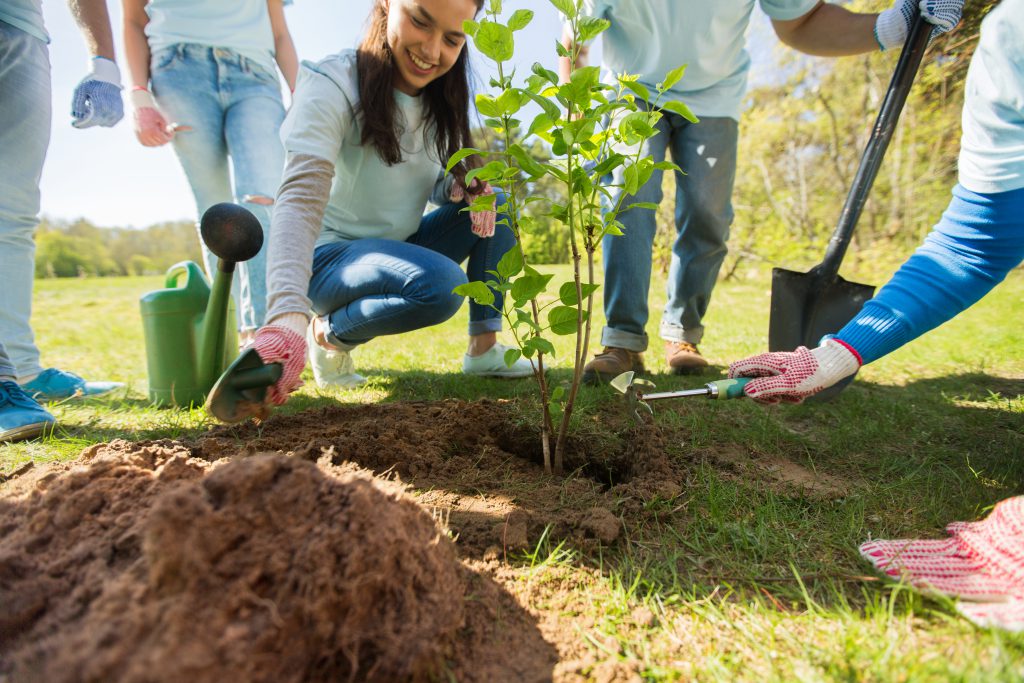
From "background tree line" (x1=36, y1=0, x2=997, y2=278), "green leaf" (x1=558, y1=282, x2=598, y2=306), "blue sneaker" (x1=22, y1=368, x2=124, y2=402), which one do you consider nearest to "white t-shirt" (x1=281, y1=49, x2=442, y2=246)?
"green leaf" (x1=558, y1=282, x2=598, y2=306)

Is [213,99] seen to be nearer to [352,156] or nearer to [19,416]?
[352,156]

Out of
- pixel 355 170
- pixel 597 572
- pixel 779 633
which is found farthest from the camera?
pixel 355 170

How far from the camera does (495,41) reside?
1.26m

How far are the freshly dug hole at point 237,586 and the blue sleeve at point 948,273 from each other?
1.52 meters

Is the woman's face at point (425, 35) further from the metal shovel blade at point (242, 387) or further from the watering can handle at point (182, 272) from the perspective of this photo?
the metal shovel blade at point (242, 387)

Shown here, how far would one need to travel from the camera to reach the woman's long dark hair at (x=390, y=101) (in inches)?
87.8

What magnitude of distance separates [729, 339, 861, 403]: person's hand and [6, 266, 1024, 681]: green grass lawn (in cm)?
24

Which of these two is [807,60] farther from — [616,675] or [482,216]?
[616,675]

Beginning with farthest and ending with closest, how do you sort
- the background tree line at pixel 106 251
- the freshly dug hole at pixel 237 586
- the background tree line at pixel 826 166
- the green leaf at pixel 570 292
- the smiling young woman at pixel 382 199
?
the background tree line at pixel 106 251 → the background tree line at pixel 826 166 → the smiling young woman at pixel 382 199 → the green leaf at pixel 570 292 → the freshly dug hole at pixel 237 586

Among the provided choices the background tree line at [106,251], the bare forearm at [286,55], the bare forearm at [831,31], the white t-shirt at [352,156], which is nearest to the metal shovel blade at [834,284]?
the bare forearm at [831,31]

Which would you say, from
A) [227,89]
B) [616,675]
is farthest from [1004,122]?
[227,89]

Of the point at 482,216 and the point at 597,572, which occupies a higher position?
the point at 482,216

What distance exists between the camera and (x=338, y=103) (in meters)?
2.19

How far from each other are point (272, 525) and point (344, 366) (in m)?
2.06
